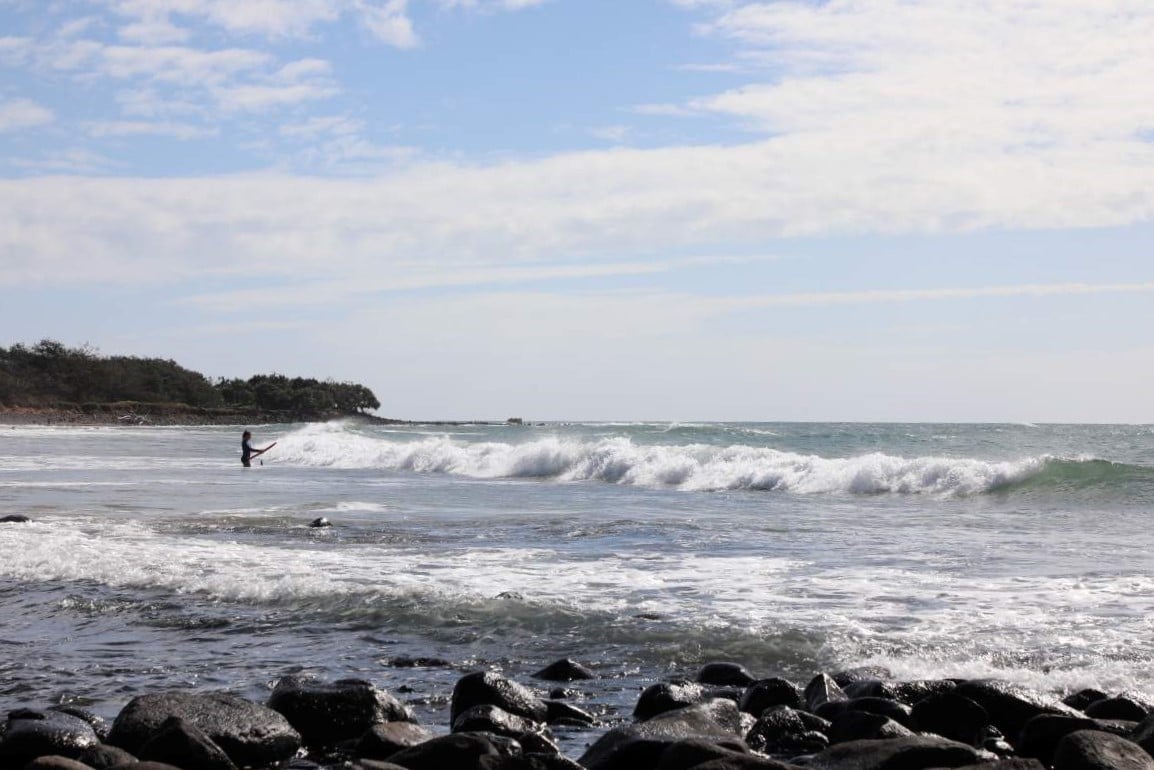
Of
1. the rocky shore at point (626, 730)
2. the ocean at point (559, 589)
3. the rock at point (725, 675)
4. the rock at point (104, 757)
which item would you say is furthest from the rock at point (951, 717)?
the rock at point (104, 757)

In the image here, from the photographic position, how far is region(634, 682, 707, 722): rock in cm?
682

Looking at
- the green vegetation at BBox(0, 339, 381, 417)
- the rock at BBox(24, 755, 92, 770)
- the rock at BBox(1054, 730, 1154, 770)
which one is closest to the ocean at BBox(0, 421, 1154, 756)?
the rock at BBox(24, 755, 92, 770)

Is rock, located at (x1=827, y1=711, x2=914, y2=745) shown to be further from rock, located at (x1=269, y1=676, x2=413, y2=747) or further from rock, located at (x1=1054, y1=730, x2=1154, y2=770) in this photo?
rock, located at (x1=269, y1=676, x2=413, y2=747)

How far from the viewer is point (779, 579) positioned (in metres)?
11.9

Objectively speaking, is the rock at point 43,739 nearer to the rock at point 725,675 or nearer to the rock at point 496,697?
the rock at point 496,697

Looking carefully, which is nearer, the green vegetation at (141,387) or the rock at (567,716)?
the rock at (567,716)

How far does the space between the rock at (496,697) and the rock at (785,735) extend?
1235mm

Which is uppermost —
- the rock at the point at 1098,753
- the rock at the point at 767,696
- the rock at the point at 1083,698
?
the rock at the point at 1098,753

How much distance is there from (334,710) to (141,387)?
123 m

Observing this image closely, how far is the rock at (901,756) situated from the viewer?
216 inches

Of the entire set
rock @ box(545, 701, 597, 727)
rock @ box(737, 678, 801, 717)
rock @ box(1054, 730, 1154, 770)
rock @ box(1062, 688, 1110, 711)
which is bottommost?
rock @ box(545, 701, 597, 727)

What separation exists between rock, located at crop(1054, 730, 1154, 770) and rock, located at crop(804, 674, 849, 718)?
1591 millimetres

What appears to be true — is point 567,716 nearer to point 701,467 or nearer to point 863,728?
point 863,728

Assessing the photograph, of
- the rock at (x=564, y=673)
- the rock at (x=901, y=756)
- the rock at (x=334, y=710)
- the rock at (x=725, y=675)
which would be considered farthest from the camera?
the rock at (x=564, y=673)
